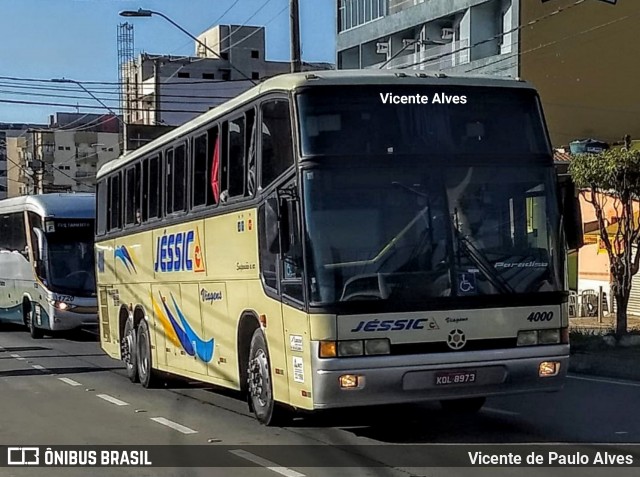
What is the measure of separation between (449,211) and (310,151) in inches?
52.9

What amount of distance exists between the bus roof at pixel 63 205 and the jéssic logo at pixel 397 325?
59.4 ft

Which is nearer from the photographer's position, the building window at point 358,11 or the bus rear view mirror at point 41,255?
the bus rear view mirror at point 41,255

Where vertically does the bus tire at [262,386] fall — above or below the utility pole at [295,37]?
below

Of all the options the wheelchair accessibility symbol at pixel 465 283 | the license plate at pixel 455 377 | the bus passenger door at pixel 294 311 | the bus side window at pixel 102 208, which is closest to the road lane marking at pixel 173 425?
the bus passenger door at pixel 294 311

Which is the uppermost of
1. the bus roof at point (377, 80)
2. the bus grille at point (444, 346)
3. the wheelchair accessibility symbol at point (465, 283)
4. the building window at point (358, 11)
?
the building window at point (358, 11)

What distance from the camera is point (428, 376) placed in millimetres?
9469

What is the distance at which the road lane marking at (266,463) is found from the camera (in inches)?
349

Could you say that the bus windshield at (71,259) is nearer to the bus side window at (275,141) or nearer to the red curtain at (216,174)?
the red curtain at (216,174)

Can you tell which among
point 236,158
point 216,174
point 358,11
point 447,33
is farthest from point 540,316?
point 358,11

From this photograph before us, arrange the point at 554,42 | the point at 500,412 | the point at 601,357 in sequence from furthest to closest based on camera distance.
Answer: the point at 554,42 < the point at 601,357 < the point at 500,412

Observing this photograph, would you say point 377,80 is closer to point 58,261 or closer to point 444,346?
point 444,346

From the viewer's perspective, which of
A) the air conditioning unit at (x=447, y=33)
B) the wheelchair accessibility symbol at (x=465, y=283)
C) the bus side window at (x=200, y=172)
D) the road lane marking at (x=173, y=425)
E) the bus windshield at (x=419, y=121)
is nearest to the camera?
the wheelchair accessibility symbol at (x=465, y=283)

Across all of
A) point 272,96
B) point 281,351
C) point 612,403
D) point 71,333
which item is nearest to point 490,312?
point 281,351

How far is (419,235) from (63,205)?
19184 mm
